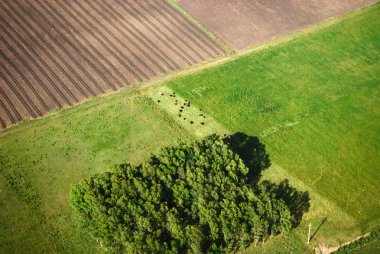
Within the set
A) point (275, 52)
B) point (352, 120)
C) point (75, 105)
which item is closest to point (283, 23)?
point (275, 52)

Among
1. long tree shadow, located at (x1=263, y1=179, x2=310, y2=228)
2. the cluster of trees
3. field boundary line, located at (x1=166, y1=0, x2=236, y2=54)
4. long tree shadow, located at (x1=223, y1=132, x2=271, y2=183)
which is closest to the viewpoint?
the cluster of trees

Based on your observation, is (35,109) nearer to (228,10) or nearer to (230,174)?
(230,174)

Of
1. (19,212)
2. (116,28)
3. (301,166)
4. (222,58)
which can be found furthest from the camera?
(116,28)

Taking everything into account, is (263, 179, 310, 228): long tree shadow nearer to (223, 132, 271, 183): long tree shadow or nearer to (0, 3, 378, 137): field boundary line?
(223, 132, 271, 183): long tree shadow

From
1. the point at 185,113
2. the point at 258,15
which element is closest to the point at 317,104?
the point at 185,113

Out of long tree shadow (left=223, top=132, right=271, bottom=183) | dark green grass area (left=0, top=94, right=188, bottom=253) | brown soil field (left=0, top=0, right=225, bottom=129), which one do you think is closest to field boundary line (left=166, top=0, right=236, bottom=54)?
brown soil field (left=0, top=0, right=225, bottom=129)

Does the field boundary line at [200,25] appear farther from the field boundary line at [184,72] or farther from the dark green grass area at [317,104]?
the dark green grass area at [317,104]
